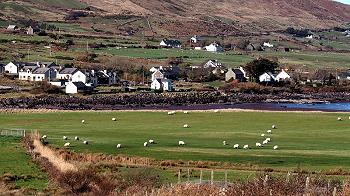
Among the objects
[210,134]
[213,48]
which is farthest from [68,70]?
[213,48]

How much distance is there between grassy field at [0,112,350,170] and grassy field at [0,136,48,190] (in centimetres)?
285

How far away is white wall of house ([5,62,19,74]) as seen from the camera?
354 feet

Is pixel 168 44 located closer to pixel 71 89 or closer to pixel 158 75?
pixel 158 75

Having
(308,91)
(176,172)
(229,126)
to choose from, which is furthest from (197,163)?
(308,91)

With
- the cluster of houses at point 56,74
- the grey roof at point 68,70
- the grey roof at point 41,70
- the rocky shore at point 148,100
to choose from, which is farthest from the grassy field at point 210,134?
the grey roof at point 41,70

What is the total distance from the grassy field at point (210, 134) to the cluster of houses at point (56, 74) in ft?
113

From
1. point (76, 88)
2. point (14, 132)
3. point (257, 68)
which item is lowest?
point (14, 132)

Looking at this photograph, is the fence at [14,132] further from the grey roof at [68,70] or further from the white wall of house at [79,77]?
the grey roof at [68,70]

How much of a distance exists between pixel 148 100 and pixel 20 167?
52.6 meters

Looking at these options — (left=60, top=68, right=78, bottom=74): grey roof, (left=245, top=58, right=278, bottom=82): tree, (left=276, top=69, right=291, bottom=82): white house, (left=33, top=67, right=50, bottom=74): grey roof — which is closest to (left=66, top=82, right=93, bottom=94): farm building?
(left=60, top=68, right=78, bottom=74): grey roof

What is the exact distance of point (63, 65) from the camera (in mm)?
114000

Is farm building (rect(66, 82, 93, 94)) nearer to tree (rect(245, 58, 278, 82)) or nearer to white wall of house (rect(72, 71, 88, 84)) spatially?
white wall of house (rect(72, 71, 88, 84))

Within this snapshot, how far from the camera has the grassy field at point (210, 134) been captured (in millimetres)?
36406

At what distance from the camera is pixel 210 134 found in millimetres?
47344
